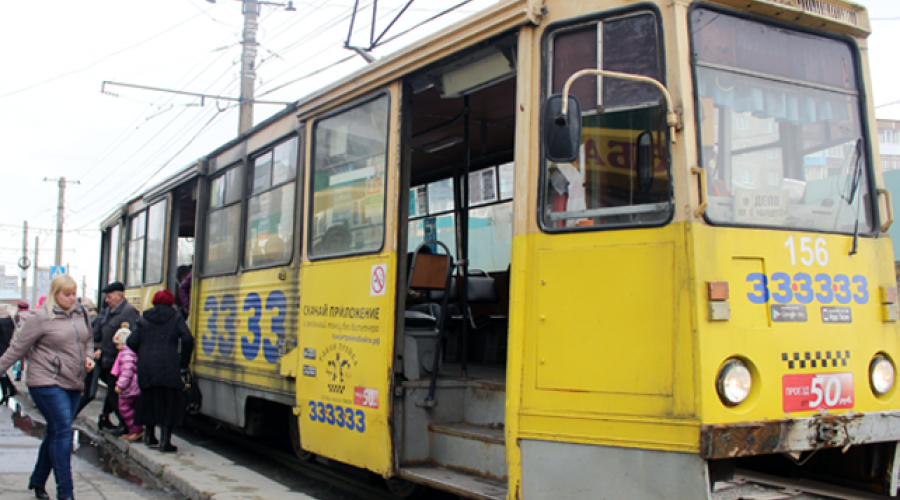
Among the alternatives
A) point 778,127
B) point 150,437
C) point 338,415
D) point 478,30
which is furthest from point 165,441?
point 778,127

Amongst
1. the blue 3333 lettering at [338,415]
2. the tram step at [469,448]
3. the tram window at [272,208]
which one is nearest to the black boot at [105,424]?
the tram window at [272,208]

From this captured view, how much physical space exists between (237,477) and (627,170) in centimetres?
418

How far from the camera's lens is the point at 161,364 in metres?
7.32

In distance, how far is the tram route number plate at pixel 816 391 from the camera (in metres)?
3.58

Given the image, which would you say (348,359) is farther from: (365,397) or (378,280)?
(378,280)

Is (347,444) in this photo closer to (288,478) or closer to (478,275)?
(288,478)

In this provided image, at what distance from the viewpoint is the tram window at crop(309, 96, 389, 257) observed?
5.18m

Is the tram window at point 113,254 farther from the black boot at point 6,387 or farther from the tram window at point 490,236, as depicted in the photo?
the tram window at point 490,236

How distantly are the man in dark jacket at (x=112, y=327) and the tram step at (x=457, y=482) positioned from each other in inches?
193

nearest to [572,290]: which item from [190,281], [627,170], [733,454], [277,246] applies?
[627,170]

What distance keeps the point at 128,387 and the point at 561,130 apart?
635cm

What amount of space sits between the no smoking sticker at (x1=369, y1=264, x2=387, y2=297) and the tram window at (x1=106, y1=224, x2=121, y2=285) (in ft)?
28.6

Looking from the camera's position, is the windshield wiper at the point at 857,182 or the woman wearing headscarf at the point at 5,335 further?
the woman wearing headscarf at the point at 5,335

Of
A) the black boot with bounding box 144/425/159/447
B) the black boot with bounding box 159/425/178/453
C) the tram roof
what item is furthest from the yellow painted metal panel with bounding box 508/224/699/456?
the black boot with bounding box 144/425/159/447
